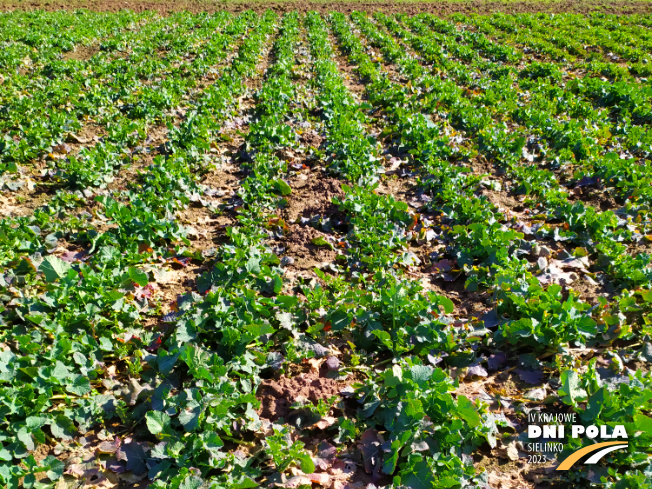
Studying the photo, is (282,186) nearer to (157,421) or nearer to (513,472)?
(157,421)

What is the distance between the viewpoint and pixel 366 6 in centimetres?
2716

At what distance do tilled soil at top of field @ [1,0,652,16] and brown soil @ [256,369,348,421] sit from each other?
25.8 m

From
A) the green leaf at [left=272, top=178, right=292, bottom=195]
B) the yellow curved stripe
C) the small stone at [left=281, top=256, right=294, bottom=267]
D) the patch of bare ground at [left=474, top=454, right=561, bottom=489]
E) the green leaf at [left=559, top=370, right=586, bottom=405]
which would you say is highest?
the green leaf at [left=272, top=178, right=292, bottom=195]

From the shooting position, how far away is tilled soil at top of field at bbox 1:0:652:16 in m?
24.4

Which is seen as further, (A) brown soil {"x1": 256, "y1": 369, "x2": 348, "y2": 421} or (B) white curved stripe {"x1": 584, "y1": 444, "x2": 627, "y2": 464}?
(A) brown soil {"x1": 256, "y1": 369, "x2": 348, "y2": 421}

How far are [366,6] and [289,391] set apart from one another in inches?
1120

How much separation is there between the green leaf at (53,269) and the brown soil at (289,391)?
94.2 inches

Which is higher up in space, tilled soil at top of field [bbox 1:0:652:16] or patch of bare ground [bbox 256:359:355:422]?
tilled soil at top of field [bbox 1:0:652:16]

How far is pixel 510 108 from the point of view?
10156 mm

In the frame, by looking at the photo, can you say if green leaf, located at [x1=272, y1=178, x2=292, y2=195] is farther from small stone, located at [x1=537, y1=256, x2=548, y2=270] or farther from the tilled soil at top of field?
the tilled soil at top of field

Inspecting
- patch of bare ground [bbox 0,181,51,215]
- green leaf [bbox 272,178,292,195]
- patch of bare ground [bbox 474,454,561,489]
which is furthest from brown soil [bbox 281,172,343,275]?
patch of bare ground [bbox 0,181,51,215]

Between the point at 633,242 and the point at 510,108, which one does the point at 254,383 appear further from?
the point at 510,108

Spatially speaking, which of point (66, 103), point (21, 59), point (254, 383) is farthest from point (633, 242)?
point (21, 59)

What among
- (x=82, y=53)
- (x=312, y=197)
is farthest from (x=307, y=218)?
(x=82, y=53)
